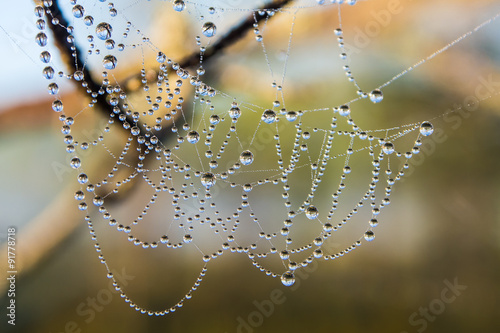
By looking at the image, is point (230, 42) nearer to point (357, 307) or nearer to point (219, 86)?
point (219, 86)

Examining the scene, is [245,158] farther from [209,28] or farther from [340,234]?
[340,234]

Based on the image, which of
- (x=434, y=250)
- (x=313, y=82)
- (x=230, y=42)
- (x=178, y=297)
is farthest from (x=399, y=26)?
(x=178, y=297)

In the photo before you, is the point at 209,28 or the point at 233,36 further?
the point at 233,36

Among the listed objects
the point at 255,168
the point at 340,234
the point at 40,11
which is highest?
the point at 40,11

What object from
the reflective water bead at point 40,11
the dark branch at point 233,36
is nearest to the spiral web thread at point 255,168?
the dark branch at point 233,36

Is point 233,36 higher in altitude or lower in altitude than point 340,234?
higher

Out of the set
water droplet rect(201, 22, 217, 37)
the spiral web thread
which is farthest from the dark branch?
water droplet rect(201, 22, 217, 37)

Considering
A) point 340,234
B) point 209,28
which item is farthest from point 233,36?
point 340,234

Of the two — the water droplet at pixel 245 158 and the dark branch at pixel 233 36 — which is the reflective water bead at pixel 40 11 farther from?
the water droplet at pixel 245 158

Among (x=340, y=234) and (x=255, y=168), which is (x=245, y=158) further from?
(x=340, y=234)

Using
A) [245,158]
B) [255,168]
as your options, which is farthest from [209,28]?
[255,168]
